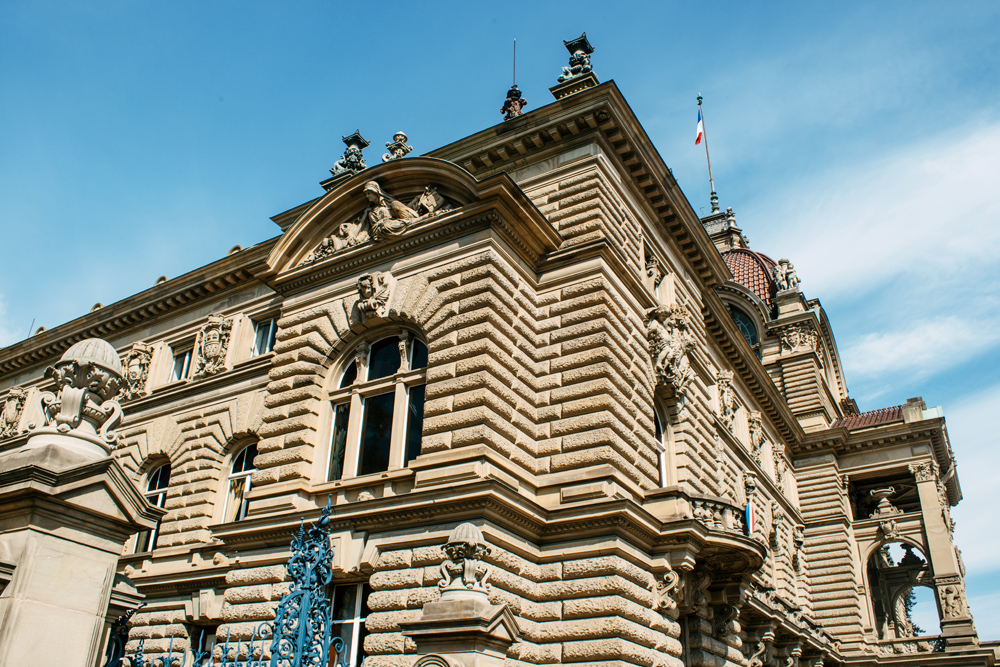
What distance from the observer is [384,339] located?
1783 cm

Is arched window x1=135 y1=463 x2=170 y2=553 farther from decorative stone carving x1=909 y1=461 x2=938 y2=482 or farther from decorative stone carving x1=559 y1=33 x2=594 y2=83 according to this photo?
decorative stone carving x1=909 y1=461 x2=938 y2=482

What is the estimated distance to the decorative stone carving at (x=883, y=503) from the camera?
37125mm

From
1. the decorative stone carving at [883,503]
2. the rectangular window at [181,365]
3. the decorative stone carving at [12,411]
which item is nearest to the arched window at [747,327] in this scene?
the decorative stone carving at [883,503]

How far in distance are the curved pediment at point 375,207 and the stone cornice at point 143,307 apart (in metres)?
5.63

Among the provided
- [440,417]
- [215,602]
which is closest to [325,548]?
[440,417]

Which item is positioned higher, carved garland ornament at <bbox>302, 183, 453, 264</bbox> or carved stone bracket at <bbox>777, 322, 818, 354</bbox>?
carved stone bracket at <bbox>777, 322, 818, 354</bbox>

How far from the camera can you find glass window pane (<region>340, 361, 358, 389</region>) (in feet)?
58.7

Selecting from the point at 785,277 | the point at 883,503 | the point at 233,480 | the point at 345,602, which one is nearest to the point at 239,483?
the point at 233,480

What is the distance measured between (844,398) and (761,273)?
951 centimetres

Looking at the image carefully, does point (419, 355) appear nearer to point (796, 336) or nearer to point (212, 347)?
point (212, 347)

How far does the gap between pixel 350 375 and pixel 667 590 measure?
8.31m

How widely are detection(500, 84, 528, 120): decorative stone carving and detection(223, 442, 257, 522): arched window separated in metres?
12.1

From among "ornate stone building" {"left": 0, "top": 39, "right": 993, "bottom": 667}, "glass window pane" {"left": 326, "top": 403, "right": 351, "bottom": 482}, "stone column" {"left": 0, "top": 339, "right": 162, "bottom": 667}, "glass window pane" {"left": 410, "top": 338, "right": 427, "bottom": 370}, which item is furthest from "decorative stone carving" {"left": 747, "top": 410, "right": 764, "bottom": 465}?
"stone column" {"left": 0, "top": 339, "right": 162, "bottom": 667}

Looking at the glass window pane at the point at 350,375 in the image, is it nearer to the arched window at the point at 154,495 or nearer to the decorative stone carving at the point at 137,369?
the arched window at the point at 154,495
